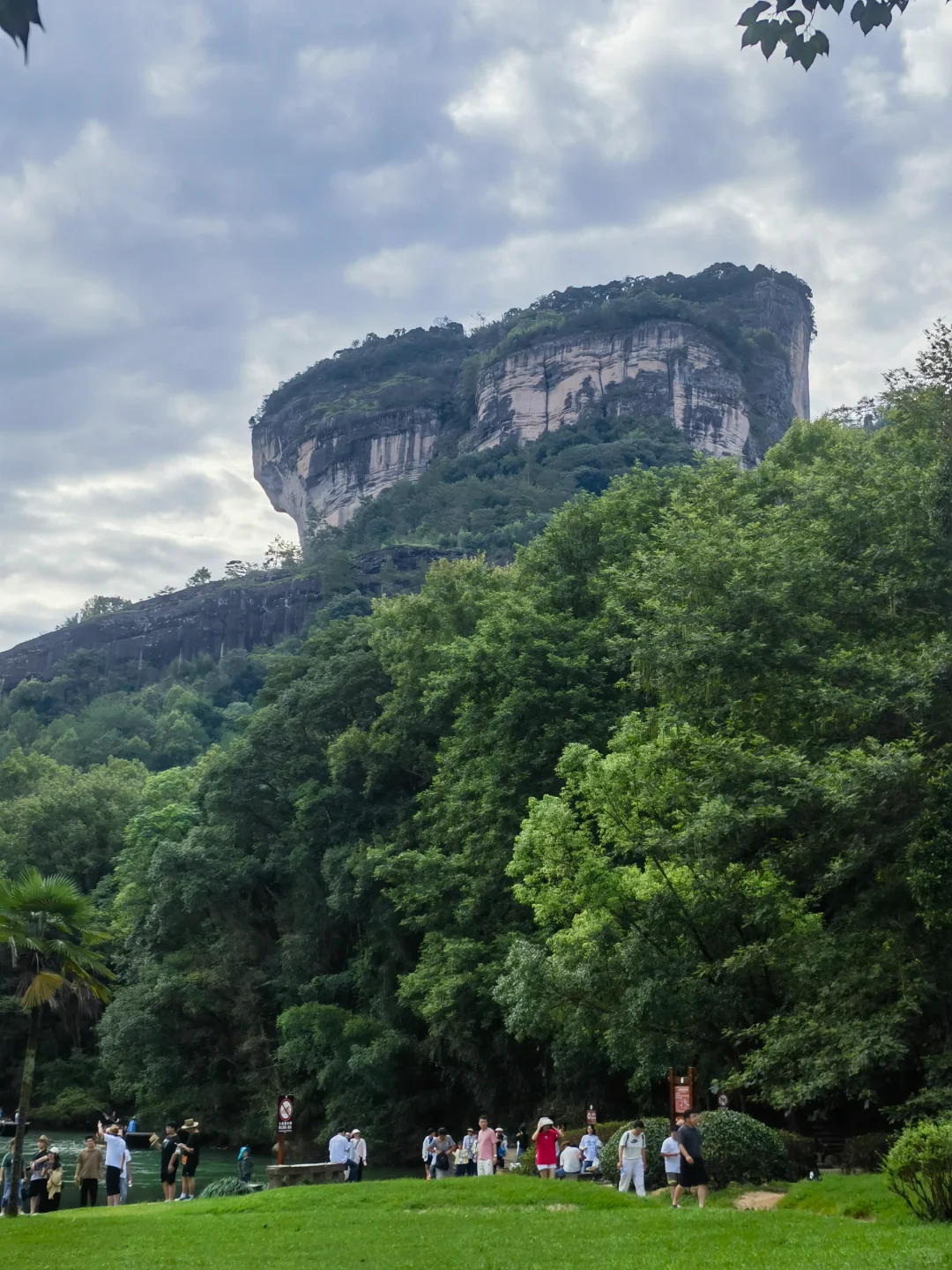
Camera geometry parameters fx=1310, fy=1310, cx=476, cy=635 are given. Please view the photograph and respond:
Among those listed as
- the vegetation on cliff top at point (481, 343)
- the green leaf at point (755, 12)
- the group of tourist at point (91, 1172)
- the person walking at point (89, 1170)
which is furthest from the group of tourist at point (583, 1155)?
the vegetation on cliff top at point (481, 343)

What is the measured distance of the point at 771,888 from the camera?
73.0 ft

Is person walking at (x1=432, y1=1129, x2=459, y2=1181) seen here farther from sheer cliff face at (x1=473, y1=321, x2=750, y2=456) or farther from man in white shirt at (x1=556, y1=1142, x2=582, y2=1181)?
sheer cliff face at (x1=473, y1=321, x2=750, y2=456)

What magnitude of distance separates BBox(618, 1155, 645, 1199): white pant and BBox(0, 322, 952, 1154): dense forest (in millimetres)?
2452

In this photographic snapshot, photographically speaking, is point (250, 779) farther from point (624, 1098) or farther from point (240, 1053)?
point (624, 1098)

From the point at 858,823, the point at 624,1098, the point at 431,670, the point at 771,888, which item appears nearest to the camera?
the point at 858,823

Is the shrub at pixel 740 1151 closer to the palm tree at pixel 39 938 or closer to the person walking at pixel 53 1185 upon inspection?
the person walking at pixel 53 1185

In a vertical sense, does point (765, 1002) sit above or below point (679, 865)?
below

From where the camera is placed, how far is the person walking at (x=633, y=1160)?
61.7 ft

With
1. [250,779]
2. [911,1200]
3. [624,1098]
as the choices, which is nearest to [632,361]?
[250,779]

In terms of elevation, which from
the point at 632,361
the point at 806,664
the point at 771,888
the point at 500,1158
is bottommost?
the point at 500,1158

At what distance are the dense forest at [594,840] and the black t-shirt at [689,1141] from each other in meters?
3.70

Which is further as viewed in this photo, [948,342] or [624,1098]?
[624,1098]

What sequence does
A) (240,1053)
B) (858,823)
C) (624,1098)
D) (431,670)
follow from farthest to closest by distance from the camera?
(240,1053)
(431,670)
(624,1098)
(858,823)

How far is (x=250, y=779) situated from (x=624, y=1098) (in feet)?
63.8
